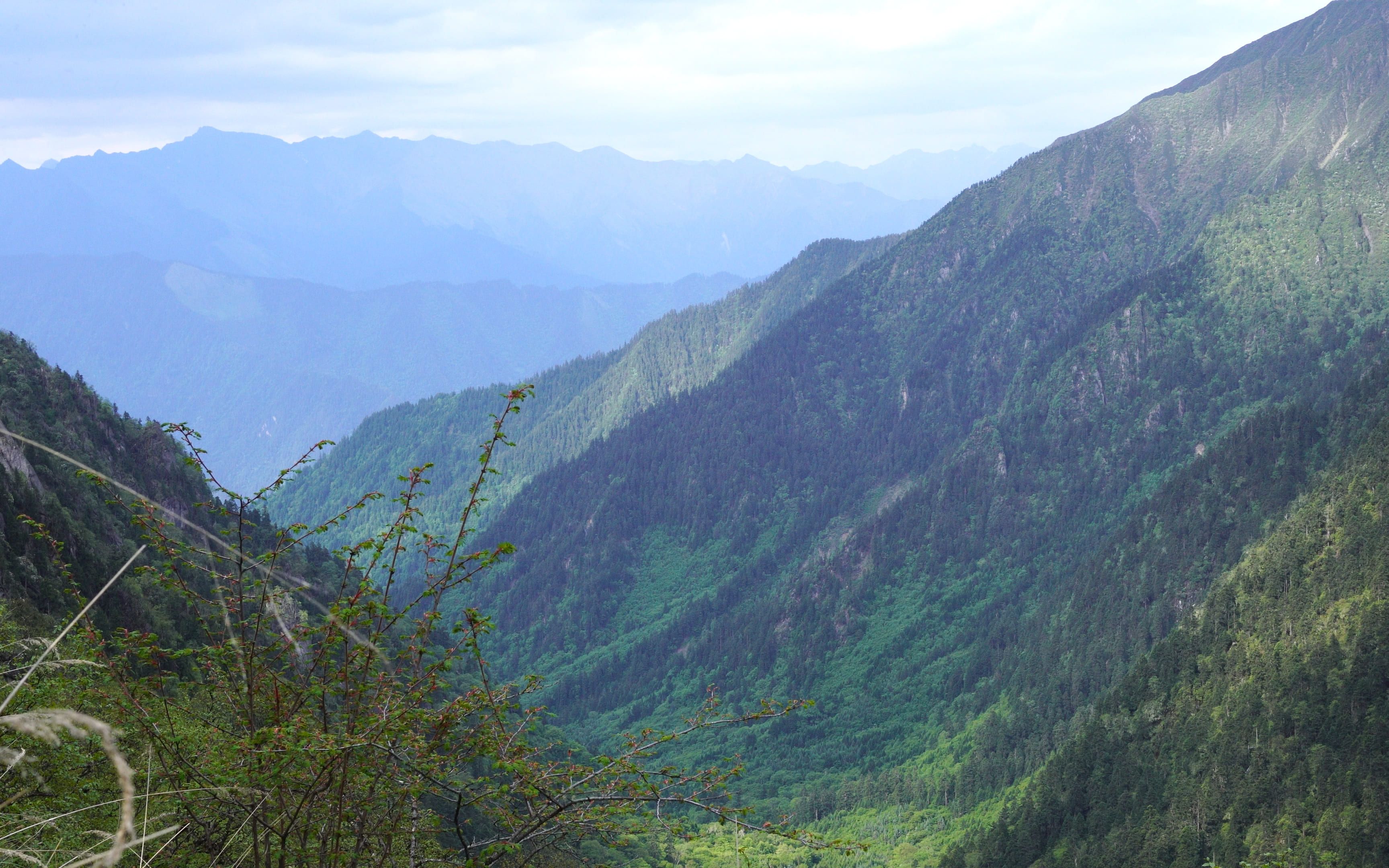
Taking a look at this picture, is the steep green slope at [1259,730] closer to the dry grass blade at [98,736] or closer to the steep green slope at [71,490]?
the steep green slope at [71,490]

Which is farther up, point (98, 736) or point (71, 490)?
point (98, 736)

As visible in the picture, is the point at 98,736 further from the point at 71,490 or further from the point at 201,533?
the point at 71,490

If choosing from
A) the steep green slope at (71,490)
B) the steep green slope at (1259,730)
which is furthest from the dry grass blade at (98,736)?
the steep green slope at (1259,730)

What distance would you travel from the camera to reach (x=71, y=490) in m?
66.4

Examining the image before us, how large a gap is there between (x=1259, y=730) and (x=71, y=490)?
90.8 metres

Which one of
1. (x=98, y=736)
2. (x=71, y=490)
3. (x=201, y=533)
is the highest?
(x=201, y=533)

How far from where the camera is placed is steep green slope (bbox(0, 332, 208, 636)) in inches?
1832

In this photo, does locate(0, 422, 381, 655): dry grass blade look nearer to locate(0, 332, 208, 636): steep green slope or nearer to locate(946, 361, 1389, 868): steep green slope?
locate(0, 332, 208, 636): steep green slope

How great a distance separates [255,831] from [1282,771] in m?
86.5

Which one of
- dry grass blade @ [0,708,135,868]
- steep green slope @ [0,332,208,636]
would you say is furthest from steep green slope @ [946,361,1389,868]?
dry grass blade @ [0,708,135,868]

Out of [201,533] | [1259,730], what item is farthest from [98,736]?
[1259,730]

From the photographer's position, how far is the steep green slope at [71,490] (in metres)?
46.5

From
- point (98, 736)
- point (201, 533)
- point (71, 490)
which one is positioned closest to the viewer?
point (98, 736)

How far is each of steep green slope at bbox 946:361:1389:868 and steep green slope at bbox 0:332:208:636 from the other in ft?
208
